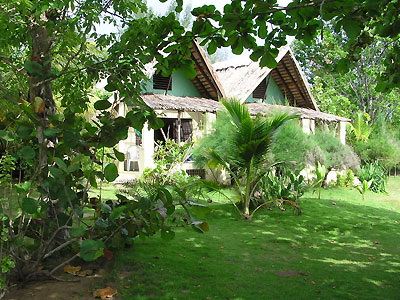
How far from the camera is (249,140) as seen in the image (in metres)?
7.96

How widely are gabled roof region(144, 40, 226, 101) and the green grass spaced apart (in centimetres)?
727

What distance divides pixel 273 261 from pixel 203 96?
37.5ft

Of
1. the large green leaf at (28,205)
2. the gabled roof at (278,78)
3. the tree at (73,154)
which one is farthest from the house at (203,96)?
the large green leaf at (28,205)

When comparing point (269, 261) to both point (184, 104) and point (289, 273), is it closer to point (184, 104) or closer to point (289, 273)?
point (289, 273)

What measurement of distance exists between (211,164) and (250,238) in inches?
98.4

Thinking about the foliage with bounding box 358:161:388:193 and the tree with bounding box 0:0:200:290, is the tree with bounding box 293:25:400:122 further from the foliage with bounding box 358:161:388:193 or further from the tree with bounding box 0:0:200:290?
the tree with bounding box 0:0:200:290

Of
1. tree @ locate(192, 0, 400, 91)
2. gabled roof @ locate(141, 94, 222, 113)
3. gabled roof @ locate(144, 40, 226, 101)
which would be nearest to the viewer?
tree @ locate(192, 0, 400, 91)

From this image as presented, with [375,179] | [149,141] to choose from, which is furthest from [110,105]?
[375,179]

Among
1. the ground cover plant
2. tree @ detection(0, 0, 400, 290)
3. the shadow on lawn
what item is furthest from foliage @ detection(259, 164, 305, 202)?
tree @ detection(0, 0, 400, 290)

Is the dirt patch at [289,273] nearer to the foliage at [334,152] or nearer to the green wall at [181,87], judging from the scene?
the foliage at [334,152]

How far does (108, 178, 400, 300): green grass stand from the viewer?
13.4 feet

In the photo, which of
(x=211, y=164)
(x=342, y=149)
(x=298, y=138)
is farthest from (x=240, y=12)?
(x=342, y=149)

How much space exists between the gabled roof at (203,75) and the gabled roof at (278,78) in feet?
2.21

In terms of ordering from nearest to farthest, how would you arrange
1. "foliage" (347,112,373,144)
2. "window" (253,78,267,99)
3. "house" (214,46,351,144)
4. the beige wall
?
the beige wall
"house" (214,46,351,144)
"window" (253,78,267,99)
"foliage" (347,112,373,144)
